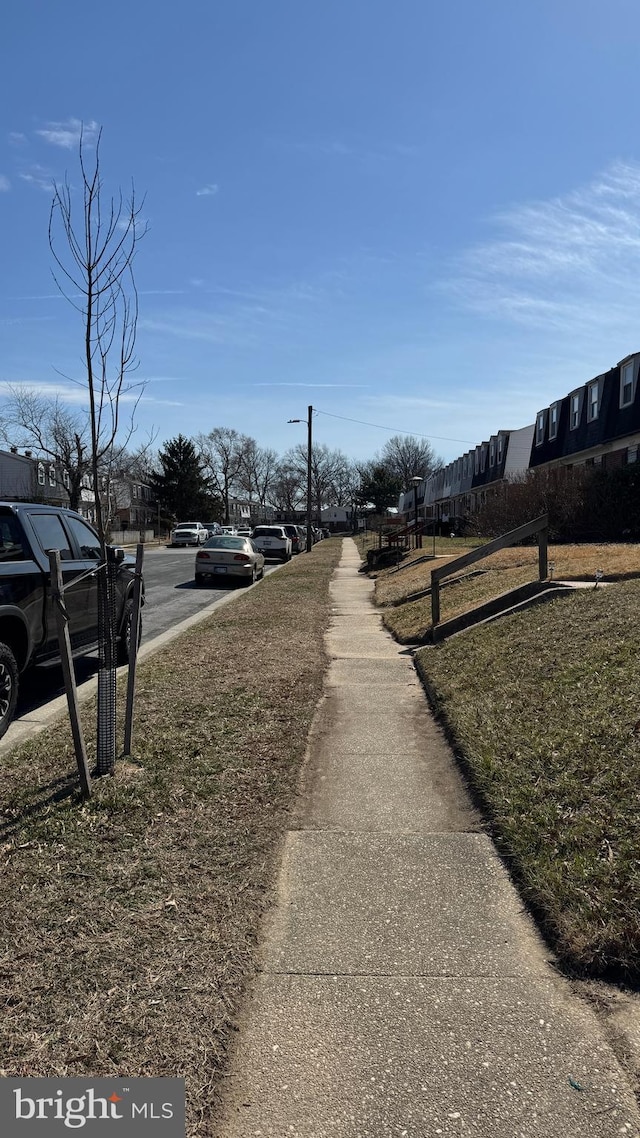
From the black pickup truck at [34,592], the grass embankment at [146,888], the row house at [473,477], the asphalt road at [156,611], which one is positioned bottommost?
the asphalt road at [156,611]

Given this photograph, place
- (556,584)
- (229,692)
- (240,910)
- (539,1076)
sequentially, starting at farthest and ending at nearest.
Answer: (556,584) < (229,692) < (240,910) < (539,1076)

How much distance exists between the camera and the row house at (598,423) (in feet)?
75.8

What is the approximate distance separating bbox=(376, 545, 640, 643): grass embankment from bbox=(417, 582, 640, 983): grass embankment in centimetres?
204

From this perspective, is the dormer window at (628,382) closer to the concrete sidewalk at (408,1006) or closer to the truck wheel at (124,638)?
the truck wheel at (124,638)

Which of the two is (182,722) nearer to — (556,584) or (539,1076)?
(539,1076)

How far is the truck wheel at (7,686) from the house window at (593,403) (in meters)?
24.2

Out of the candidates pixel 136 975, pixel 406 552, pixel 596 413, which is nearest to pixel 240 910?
pixel 136 975

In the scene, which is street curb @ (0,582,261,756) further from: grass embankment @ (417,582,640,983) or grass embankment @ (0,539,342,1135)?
grass embankment @ (417,582,640,983)

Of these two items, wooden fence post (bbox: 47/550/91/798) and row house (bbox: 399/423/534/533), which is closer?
wooden fence post (bbox: 47/550/91/798)

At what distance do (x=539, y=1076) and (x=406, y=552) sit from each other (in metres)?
21.8

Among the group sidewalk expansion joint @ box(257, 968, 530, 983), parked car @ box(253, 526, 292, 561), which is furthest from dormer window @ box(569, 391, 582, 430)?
sidewalk expansion joint @ box(257, 968, 530, 983)

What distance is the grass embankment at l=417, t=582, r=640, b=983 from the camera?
9.66 ft

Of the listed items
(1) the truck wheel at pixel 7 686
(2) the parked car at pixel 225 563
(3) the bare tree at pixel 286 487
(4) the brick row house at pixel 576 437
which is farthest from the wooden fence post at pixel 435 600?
(3) the bare tree at pixel 286 487

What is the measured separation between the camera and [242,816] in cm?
398
